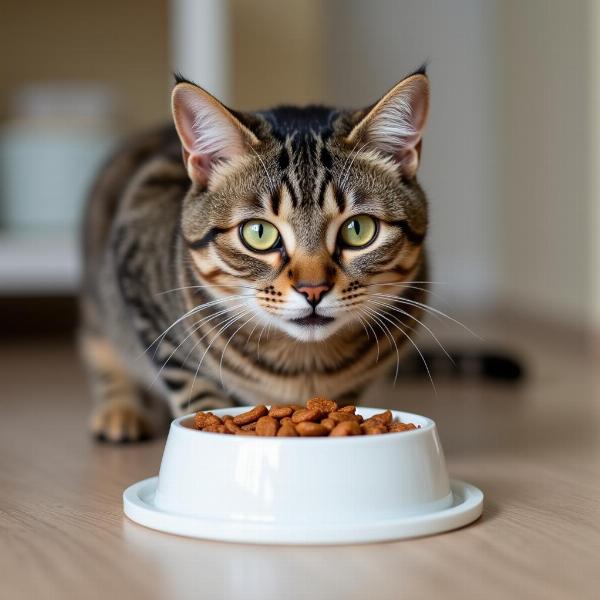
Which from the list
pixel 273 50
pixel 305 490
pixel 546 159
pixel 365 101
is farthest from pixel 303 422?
pixel 365 101

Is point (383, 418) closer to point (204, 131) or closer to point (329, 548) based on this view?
point (329, 548)

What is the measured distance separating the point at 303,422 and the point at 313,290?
189 mm

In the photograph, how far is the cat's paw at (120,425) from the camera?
5.74 ft

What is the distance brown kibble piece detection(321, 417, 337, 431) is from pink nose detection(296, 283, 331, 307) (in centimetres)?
17

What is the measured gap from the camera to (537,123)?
358 centimetres

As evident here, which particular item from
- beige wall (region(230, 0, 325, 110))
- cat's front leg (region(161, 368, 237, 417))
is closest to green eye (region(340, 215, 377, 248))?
cat's front leg (region(161, 368, 237, 417))

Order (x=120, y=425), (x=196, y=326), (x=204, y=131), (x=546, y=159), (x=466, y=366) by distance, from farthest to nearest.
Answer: (x=546, y=159) → (x=466, y=366) → (x=120, y=425) → (x=196, y=326) → (x=204, y=131)

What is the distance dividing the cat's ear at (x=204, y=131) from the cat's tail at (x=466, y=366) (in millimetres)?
1091

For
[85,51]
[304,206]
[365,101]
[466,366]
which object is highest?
[85,51]

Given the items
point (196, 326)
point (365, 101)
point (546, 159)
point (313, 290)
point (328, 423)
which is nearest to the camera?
A: point (328, 423)

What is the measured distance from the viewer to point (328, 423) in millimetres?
1150

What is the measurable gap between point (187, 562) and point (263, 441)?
0.48 ft

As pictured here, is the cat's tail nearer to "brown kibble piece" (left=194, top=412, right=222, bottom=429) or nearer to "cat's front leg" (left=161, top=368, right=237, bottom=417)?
"cat's front leg" (left=161, top=368, right=237, bottom=417)

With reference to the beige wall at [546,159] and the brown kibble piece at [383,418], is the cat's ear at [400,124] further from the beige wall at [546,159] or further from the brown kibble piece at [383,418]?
the beige wall at [546,159]
